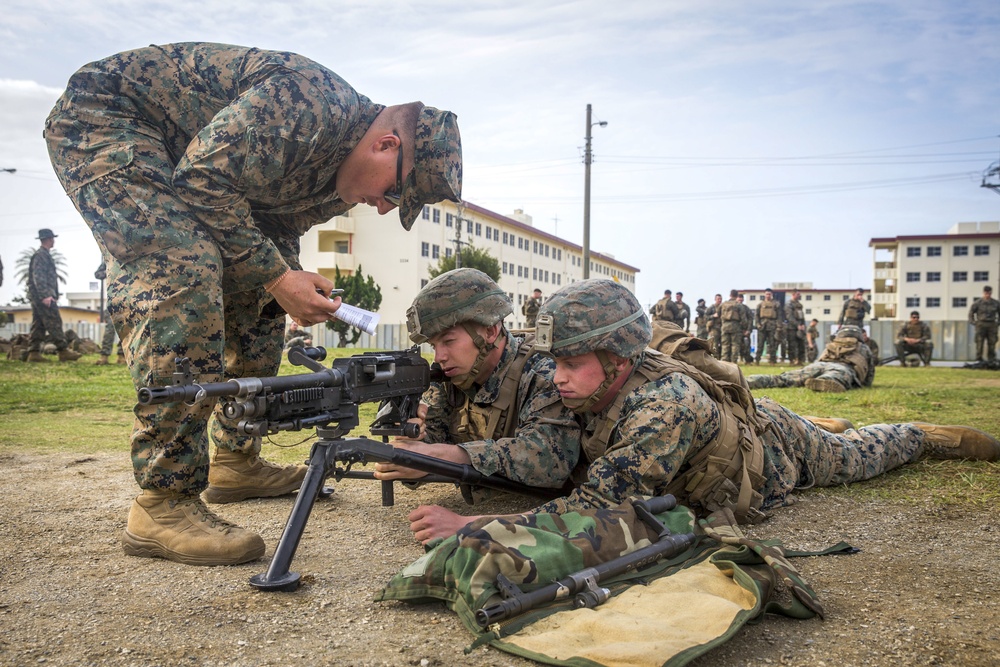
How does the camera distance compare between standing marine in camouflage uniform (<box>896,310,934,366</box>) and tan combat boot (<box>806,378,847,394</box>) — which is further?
standing marine in camouflage uniform (<box>896,310,934,366</box>)

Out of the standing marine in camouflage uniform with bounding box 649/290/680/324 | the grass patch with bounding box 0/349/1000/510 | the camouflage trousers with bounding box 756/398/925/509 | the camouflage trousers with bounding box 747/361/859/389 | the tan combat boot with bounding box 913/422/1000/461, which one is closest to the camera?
the camouflage trousers with bounding box 756/398/925/509

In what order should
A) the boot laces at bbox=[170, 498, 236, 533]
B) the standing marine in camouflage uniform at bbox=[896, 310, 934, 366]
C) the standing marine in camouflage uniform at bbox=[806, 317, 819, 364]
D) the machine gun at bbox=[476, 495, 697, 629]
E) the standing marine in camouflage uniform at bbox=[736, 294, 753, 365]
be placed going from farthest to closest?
the standing marine in camouflage uniform at bbox=[806, 317, 819, 364] < the standing marine in camouflage uniform at bbox=[896, 310, 934, 366] < the standing marine in camouflage uniform at bbox=[736, 294, 753, 365] < the boot laces at bbox=[170, 498, 236, 533] < the machine gun at bbox=[476, 495, 697, 629]

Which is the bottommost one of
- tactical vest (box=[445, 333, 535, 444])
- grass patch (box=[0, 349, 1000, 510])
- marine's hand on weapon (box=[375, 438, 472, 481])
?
grass patch (box=[0, 349, 1000, 510])

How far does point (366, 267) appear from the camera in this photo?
58750 millimetres

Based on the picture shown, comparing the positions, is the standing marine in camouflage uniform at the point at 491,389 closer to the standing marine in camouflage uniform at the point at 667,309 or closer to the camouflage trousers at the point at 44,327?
the camouflage trousers at the point at 44,327

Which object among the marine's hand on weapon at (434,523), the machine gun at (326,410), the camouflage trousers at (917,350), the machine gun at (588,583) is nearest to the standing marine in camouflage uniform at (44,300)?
the machine gun at (326,410)

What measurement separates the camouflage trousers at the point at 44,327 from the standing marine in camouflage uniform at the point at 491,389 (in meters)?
14.0

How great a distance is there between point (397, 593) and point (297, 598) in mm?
399

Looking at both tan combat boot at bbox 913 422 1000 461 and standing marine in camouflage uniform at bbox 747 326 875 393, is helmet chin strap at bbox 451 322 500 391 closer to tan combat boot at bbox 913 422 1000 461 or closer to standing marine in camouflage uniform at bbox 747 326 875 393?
tan combat boot at bbox 913 422 1000 461

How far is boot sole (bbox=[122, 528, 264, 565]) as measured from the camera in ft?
10.7

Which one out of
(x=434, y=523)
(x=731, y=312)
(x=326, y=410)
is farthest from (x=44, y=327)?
(x=731, y=312)

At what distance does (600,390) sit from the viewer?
3.67 metres

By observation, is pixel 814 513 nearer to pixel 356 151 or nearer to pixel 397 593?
pixel 397 593

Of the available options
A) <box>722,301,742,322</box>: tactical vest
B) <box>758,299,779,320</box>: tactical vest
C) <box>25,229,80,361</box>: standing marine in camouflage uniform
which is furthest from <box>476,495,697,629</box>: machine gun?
<box>758,299,779,320</box>: tactical vest
